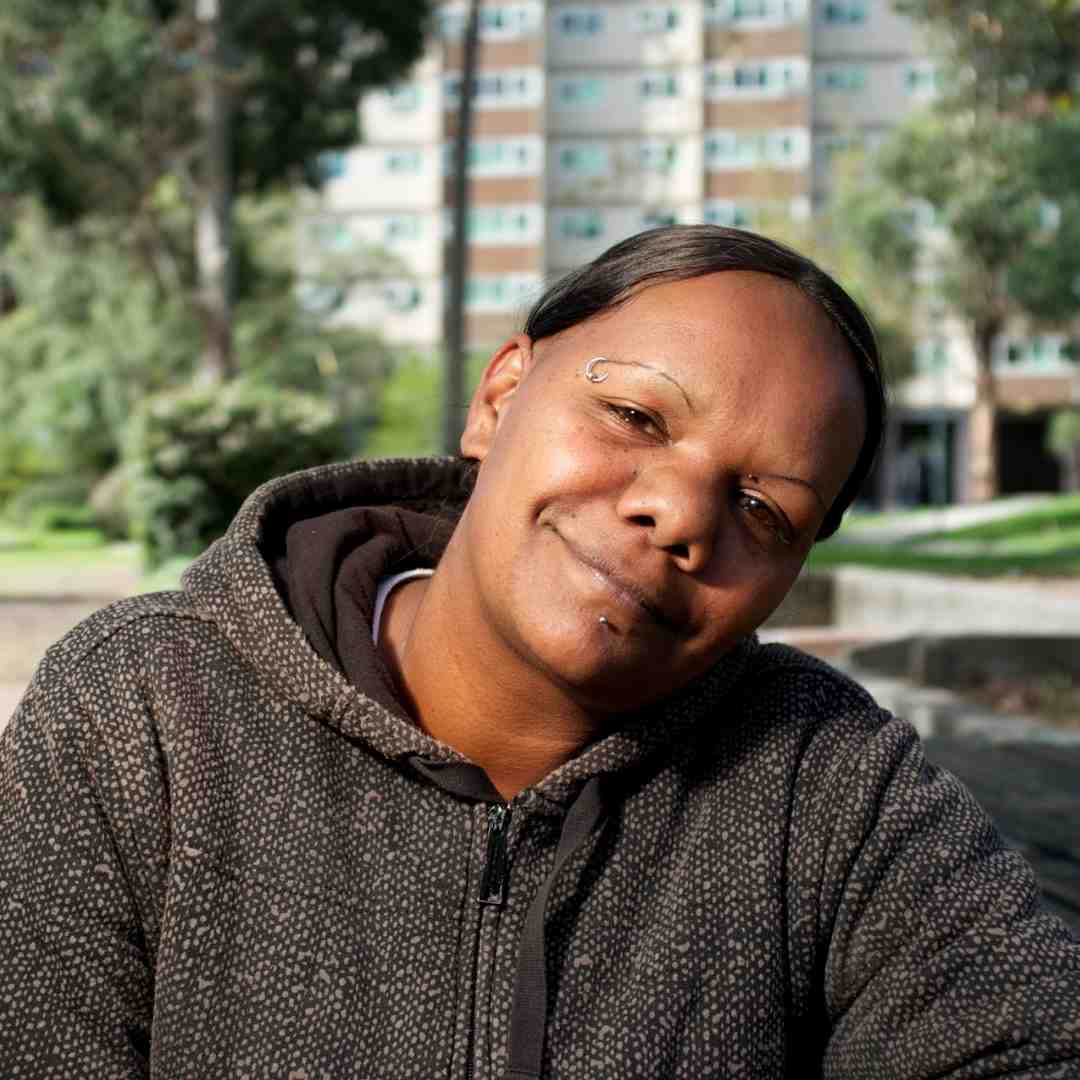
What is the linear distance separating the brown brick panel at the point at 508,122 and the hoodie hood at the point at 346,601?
2475 inches

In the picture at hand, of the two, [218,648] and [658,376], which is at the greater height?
[658,376]

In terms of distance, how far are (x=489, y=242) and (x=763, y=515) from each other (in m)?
63.0

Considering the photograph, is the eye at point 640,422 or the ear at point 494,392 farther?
the ear at point 494,392

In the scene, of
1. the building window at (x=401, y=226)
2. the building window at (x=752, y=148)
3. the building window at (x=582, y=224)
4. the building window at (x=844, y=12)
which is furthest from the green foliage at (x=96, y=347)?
the building window at (x=844, y=12)

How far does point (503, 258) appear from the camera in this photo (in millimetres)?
63969

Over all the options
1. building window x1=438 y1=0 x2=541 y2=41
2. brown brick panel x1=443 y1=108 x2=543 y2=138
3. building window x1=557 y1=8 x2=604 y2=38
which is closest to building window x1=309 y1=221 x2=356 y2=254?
brown brick panel x1=443 y1=108 x2=543 y2=138

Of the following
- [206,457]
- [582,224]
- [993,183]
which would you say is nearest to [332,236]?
[582,224]

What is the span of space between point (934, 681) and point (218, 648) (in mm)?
7730

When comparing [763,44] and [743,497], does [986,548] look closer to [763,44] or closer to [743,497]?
[743,497]

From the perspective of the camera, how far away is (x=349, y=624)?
1.99m

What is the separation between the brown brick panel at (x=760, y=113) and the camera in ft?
200

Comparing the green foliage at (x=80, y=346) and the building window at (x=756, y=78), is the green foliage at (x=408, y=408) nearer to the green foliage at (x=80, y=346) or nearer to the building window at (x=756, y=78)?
the green foliage at (x=80, y=346)

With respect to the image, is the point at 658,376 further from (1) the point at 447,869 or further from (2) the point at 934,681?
(2) the point at 934,681

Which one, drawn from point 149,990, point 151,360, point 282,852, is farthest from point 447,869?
point 151,360
